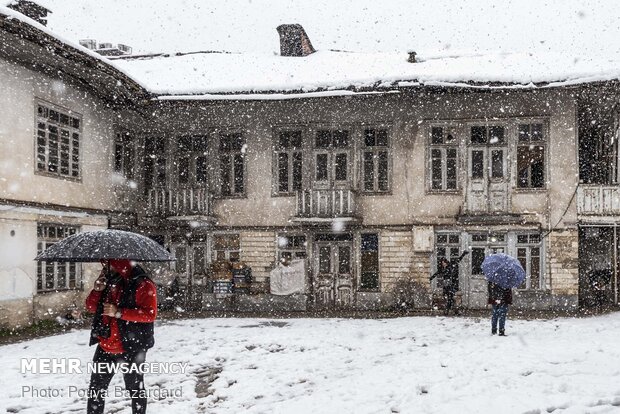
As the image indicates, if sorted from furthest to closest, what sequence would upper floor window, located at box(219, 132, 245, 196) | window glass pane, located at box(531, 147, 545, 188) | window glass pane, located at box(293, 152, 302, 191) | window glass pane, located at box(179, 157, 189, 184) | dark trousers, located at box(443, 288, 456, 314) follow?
window glass pane, located at box(179, 157, 189, 184)
upper floor window, located at box(219, 132, 245, 196)
window glass pane, located at box(293, 152, 302, 191)
window glass pane, located at box(531, 147, 545, 188)
dark trousers, located at box(443, 288, 456, 314)

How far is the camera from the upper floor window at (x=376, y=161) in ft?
64.5

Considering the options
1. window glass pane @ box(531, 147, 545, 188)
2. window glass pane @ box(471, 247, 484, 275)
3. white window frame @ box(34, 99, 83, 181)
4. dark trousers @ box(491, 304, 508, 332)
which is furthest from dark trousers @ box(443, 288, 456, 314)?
white window frame @ box(34, 99, 83, 181)

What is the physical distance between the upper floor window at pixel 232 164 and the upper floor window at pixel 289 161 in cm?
128

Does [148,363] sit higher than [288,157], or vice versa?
[288,157]

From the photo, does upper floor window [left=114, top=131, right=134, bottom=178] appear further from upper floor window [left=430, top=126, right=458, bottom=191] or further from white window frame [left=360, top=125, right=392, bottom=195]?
upper floor window [left=430, top=126, right=458, bottom=191]

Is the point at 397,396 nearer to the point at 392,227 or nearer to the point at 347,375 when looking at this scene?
the point at 347,375

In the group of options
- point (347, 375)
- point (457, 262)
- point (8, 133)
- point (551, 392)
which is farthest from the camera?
point (457, 262)

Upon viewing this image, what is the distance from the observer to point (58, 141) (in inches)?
643

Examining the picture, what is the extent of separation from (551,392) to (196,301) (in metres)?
14.9

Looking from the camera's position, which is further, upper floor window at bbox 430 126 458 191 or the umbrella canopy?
upper floor window at bbox 430 126 458 191

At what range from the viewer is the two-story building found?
1805cm

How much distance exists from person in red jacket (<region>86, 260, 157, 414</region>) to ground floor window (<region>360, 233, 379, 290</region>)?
557 inches

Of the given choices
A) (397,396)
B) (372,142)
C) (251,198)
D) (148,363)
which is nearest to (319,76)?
(372,142)

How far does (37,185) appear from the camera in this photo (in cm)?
1530
